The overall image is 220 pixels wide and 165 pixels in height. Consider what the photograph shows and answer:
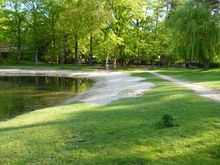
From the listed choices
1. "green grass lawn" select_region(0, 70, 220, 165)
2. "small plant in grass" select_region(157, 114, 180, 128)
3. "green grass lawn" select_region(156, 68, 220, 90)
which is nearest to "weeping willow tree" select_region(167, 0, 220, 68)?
"green grass lawn" select_region(156, 68, 220, 90)

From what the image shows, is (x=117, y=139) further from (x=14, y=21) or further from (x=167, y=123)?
(x=14, y=21)

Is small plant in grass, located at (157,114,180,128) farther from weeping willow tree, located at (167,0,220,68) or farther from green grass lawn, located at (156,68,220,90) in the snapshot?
weeping willow tree, located at (167,0,220,68)

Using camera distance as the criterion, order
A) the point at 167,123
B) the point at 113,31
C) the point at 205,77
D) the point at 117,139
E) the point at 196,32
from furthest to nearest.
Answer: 1. the point at 113,31
2. the point at 196,32
3. the point at 205,77
4. the point at 167,123
5. the point at 117,139

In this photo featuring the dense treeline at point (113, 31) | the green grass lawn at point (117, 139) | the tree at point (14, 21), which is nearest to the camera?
the green grass lawn at point (117, 139)

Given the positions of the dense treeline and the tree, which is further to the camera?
the tree

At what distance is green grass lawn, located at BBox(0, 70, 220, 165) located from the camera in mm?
7250

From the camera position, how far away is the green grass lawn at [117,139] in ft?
23.8

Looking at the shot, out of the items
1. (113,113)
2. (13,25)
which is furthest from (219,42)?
(13,25)

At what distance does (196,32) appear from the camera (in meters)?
39.0

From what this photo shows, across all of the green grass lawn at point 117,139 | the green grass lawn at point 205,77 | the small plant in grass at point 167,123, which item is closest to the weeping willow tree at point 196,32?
the green grass lawn at point 205,77

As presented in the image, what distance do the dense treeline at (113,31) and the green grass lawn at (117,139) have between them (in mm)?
29283

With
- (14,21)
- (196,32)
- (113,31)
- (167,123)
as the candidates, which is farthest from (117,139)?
(14,21)

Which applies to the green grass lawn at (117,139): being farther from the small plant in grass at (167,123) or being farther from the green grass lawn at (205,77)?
the green grass lawn at (205,77)

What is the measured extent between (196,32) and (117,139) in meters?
32.9
